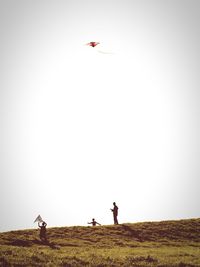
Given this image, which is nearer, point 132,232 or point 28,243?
point 28,243

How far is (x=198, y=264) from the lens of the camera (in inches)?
937

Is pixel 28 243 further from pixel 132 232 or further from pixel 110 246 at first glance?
pixel 132 232

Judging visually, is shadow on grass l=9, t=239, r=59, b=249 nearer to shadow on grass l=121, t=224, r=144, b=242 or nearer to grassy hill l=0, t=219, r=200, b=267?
grassy hill l=0, t=219, r=200, b=267

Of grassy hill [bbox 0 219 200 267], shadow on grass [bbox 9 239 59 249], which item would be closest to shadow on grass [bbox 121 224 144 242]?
grassy hill [bbox 0 219 200 267]

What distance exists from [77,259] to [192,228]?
20.7m

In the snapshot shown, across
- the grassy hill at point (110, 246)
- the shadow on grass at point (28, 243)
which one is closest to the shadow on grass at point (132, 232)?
the grassy hill at point (110, 246)

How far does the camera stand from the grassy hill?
76.9ft

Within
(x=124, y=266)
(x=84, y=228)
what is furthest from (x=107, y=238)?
(x=124, y=266)

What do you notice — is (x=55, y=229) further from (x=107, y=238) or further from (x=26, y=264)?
(x=26, y=264)

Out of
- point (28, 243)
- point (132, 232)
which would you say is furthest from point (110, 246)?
point (28, 243)

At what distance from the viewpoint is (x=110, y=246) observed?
32.6 metres

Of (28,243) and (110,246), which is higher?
(28,243)

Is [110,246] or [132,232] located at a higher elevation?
[132,232]

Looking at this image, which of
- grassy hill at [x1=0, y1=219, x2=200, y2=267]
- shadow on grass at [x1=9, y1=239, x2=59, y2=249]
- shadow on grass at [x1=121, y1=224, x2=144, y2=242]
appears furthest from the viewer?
shadow on grass at [x1=121, y1=224, x2=144, y2=242]
